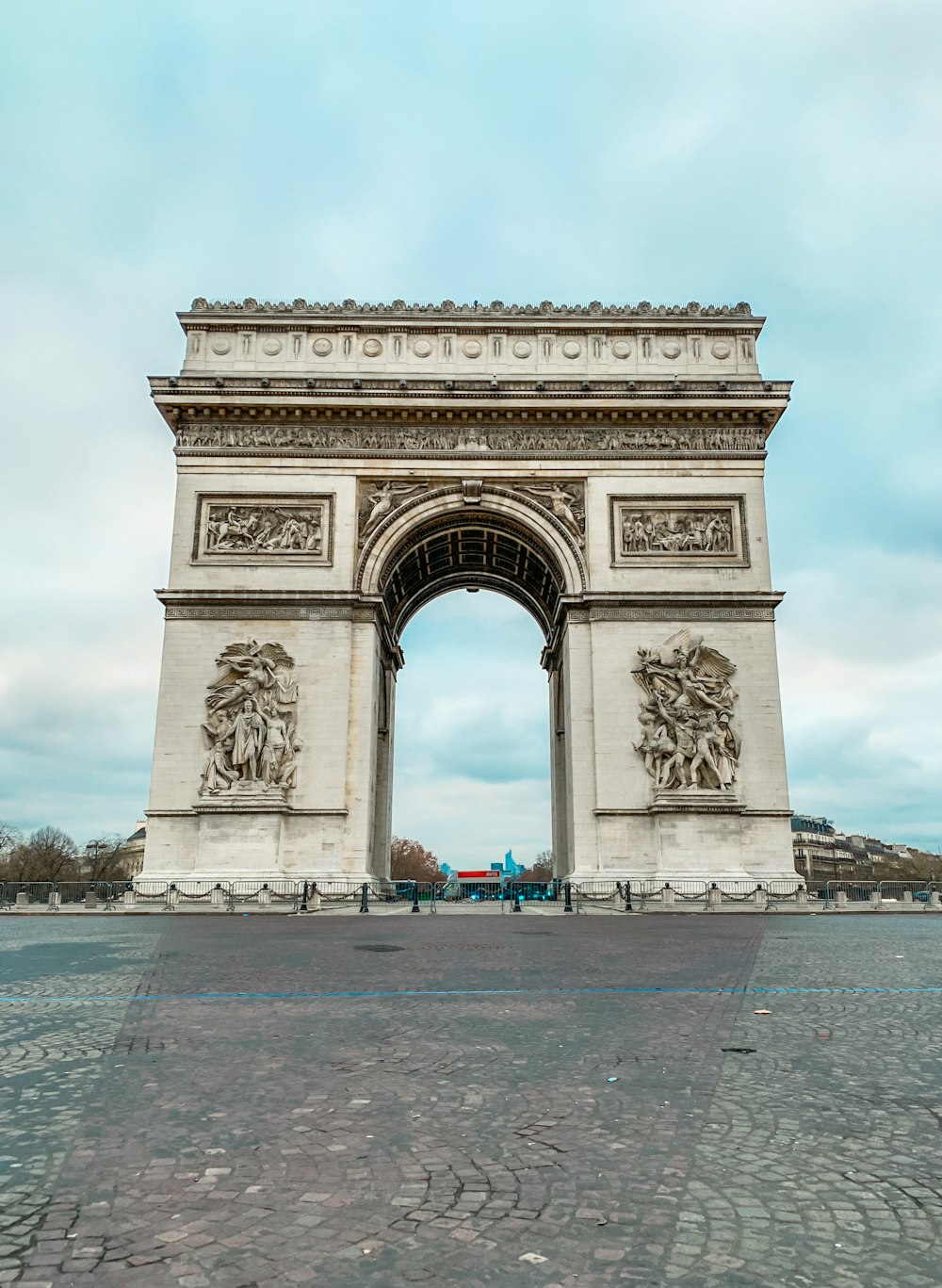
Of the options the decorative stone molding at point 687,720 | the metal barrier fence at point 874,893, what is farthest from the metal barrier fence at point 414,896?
the decorative stone molding at point 687,720

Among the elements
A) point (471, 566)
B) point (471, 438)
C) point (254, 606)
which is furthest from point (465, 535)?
point (254, 606)

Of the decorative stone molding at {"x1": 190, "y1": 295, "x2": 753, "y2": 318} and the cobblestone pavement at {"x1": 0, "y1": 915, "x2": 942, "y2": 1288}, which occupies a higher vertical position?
the decorative stone molding at {"x1": 190, "y1": 295, "x2": 753, "y2": 318}

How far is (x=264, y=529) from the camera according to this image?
2636 centimetres

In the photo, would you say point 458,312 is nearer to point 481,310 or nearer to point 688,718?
point 481,310

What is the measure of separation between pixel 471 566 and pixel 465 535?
3.65 metres

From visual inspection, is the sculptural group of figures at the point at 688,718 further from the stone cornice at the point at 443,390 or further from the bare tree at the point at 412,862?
the bare tree at the point at 412,862

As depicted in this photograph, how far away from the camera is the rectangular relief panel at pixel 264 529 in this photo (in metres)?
26.1

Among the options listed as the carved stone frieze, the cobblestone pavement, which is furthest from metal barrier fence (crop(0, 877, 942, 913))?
the cobblestone pavement

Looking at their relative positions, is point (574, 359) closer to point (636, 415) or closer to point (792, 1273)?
point (636, 415)

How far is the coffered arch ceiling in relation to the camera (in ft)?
90.2

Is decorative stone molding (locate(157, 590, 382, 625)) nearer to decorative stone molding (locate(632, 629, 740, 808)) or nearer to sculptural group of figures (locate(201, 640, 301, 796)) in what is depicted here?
sculptural group of figures (locate(201, 640, 301, 796))

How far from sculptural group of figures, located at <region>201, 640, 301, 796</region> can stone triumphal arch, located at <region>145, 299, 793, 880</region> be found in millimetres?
59

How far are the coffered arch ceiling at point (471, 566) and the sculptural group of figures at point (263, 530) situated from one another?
7.97 feet

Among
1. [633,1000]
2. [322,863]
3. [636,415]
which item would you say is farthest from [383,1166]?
[636,415]
